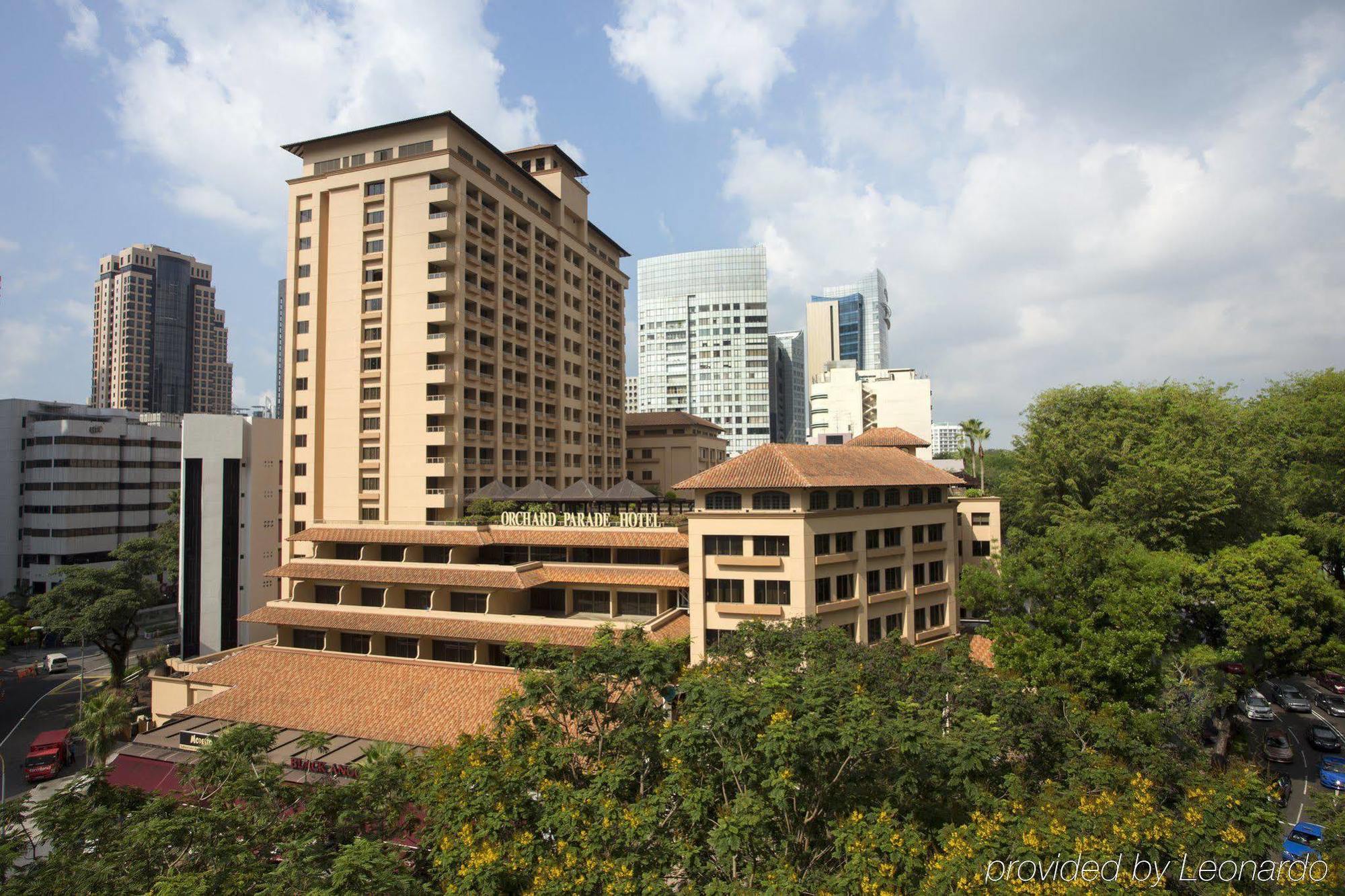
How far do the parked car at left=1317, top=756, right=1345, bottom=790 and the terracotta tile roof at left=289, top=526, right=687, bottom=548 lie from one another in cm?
3603

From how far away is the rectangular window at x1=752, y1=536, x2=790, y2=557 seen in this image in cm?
3641

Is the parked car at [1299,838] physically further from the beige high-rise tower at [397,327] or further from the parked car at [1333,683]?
the beige high-rise tower at [397,327]

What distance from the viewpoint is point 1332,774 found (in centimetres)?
3509

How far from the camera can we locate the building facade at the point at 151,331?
151 meters

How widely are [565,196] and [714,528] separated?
52.8 meters

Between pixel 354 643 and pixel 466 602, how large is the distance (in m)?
8.20

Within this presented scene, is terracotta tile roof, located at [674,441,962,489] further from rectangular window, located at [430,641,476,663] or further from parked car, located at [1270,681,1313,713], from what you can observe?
parked car, located at [1270,681,1313,713]

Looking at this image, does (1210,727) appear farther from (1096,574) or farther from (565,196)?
(565,196)

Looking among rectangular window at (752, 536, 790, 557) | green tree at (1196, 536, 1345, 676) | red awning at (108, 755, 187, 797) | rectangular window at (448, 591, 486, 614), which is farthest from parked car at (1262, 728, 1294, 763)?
red awning at (108, 755, 187, 797)

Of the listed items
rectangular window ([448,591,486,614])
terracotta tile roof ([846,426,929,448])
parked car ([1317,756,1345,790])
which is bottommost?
parked car ([1317,756,1345,790])

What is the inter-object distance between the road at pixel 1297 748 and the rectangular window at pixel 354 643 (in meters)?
51.2

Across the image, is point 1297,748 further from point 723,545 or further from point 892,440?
point 723,545

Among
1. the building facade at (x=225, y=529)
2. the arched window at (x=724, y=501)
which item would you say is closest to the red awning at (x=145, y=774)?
the building facade at (x=225, y=529)

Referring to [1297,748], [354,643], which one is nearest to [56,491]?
[354,643]
